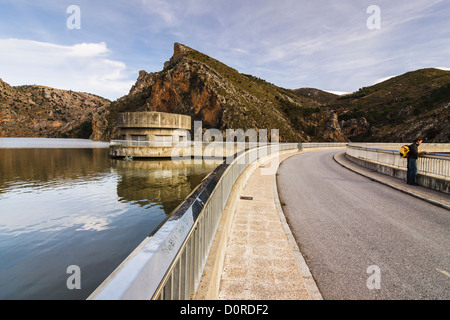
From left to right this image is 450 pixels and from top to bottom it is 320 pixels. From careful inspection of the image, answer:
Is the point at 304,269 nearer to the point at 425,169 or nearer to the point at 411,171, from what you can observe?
the point at 411,171

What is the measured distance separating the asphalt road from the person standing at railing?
259 centimetres

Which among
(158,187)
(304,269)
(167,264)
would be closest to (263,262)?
(304,269)

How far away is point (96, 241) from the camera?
948 centimetres

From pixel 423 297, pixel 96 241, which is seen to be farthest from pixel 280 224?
pixel 96 241

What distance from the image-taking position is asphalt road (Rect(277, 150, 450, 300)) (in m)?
4.09

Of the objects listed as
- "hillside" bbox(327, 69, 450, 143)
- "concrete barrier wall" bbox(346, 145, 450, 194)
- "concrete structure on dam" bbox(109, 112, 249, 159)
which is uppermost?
"hillside" bbox(327, 69, 450, 143)

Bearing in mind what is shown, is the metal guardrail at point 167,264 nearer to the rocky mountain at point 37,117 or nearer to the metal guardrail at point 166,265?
the metal guardrail at point 166,265

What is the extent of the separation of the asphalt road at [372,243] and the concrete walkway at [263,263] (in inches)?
12.7

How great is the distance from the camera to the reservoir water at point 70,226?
23.3 feet

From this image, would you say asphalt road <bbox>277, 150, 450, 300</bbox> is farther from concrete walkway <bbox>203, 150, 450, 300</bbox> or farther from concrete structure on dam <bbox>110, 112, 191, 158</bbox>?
concrete structure on dam <bbox>110, 112, 191, 158</bbox>

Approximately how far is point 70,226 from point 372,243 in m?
11.4

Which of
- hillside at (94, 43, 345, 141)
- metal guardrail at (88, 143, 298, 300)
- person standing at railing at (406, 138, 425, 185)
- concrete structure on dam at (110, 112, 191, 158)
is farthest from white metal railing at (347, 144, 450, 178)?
hillside at (94, 43, 345, 141)

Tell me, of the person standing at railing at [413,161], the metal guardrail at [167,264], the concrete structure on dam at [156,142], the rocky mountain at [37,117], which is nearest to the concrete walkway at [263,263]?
the metal guardrail at [167,264]
